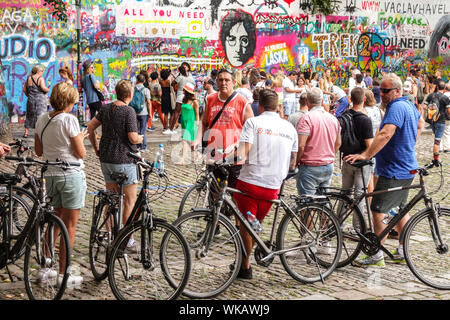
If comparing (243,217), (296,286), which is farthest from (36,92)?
(296,286)

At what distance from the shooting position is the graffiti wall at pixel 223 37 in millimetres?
21078

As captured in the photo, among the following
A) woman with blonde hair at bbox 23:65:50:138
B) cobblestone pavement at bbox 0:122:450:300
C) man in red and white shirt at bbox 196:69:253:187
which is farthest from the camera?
woman with blonde hair at bbox 23:65:50:138

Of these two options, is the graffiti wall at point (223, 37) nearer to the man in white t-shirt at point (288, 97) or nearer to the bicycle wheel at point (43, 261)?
the man in white t-shirt at point (288, 97)

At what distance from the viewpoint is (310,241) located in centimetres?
664

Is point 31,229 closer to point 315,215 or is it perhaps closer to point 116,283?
point 116,283

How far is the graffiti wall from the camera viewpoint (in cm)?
2108

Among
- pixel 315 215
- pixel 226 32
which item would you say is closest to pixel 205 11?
pixel 226 32

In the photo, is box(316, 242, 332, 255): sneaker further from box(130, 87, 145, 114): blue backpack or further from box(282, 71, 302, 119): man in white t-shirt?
box(282, 71, 302, 119): man in white t-shirt

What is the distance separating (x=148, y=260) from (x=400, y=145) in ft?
9.73

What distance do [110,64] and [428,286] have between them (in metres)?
17.6

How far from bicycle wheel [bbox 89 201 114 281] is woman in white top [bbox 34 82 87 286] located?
0.25m

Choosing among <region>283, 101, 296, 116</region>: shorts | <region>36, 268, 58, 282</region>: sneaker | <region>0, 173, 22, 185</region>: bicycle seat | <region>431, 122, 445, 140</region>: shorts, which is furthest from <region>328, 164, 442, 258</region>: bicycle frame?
<region>283, 101, 296, 116</region>: shorts

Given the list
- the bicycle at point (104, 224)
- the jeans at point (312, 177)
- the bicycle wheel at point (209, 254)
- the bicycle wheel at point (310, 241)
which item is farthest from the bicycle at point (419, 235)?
the bicycle at point (104, 224)

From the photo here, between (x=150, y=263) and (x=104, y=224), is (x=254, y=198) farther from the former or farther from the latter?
(x=104, y=224)
